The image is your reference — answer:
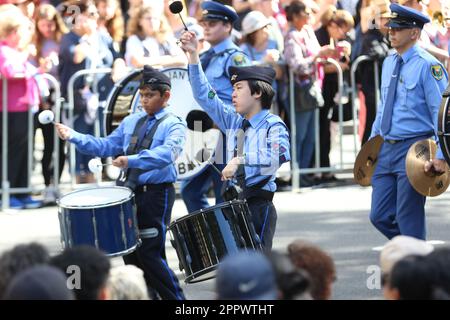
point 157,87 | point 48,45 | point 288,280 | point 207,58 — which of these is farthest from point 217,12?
point 288,280

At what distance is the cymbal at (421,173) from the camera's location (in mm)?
8273

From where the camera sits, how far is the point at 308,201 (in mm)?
12227

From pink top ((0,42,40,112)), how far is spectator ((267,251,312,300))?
706 centimetres

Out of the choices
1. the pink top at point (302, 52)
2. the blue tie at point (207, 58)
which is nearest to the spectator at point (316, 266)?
the blue tie at point (207, 58)

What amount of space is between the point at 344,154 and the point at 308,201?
2.16m

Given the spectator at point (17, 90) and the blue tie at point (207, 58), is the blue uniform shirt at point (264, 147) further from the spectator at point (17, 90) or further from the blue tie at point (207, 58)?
the spectator at point (17, 90)

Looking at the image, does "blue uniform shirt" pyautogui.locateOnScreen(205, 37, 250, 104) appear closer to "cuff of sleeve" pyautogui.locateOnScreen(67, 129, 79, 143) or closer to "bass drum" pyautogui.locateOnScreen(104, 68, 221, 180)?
"bass drum" pyautogui.locateOnScreen(104, 68, 221, 180)

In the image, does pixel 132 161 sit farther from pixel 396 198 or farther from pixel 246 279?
pixel 246 279

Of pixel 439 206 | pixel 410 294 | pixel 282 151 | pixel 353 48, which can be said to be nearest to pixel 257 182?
pixel 282 151

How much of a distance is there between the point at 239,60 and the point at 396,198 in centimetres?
186

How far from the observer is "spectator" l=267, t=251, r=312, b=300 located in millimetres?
4922

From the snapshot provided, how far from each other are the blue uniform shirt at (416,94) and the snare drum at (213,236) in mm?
1475
